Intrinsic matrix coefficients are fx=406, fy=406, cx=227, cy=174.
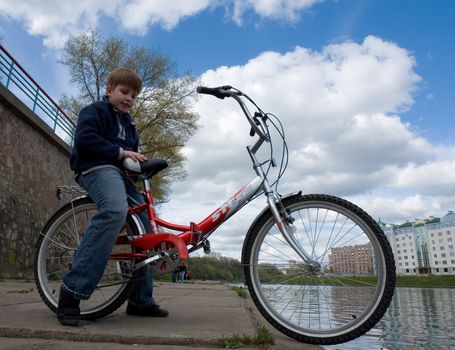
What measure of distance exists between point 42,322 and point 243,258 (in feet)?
3.93

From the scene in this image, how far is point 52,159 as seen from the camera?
1125 cm

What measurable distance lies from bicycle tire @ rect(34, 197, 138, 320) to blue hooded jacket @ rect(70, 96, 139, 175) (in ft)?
1.22

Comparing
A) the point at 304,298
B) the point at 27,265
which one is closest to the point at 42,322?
the point at 304,298

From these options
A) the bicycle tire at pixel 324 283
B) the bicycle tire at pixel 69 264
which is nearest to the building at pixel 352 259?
the bicycle tire at pixel 324 283

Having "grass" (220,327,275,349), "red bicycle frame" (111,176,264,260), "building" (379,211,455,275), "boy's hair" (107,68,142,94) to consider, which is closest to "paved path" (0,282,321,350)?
"grass" (220,327,275,349)

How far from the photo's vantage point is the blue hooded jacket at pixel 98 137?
2.56 m

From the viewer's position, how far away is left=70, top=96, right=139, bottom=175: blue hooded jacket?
2559mm

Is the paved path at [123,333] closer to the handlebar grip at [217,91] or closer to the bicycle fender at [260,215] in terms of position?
the bicycle fender at [260,215]

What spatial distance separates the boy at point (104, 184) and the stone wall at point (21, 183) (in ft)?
21.1

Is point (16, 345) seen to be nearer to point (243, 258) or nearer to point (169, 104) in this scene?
point (243, 258)

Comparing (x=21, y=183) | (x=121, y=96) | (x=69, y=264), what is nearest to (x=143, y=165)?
(x=121, y=96)

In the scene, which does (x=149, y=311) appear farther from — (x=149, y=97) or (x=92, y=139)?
(x=149, y=97)

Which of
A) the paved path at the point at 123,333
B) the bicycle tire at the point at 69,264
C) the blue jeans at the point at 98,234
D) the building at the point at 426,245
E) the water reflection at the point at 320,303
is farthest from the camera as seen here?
the building at the point at 426,245

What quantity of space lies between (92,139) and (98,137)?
0.13ft
